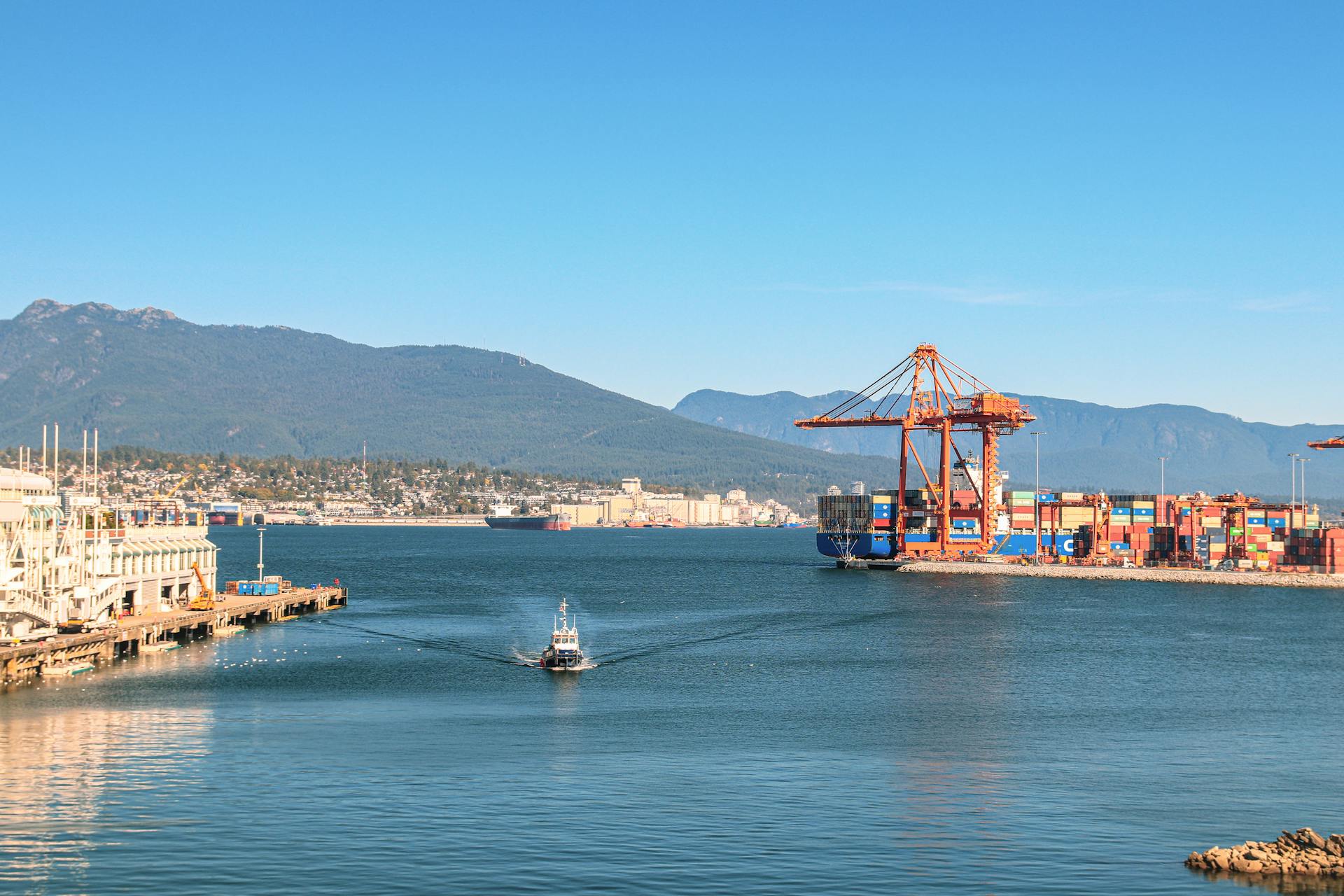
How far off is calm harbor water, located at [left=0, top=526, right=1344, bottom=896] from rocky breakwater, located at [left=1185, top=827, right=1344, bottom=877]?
0.82 m

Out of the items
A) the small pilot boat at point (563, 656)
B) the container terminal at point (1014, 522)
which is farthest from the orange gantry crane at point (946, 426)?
the small pilot boat at point (563, 656)

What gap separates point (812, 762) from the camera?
138 ft

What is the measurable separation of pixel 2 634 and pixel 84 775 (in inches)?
801

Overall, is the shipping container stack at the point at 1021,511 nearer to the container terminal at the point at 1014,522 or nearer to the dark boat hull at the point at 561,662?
the container terminal at the point at 1014,522

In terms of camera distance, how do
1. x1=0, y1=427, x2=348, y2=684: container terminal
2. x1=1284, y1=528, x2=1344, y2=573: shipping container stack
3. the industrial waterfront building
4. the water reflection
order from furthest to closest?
x1=1284, y1=528, x2=1344, y2=573: shipping container stack → the industrial waterfront building → x1=0, y1=427, x2=348, y2=684: container terminal → the water reflection

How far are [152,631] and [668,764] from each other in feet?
115

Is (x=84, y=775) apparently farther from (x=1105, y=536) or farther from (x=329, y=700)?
(x=1105, y=536)

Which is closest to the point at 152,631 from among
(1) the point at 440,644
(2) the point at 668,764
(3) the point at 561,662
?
(1) the point at 440,644

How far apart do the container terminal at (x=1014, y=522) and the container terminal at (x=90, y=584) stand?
245 ft

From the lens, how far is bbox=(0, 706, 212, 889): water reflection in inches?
1241

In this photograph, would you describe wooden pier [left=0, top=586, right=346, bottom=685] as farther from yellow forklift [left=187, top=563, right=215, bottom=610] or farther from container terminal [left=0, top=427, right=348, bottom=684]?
yellow forklift [left=187, top=563, right=215, bottom=610]

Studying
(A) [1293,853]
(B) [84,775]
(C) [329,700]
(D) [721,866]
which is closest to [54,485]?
(C) [329,700]

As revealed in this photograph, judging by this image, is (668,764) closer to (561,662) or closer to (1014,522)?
(561,662)

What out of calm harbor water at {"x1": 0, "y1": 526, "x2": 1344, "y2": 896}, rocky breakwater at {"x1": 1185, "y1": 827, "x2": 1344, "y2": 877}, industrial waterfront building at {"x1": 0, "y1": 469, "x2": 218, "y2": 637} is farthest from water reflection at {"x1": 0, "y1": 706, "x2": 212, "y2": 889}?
rocky breakwater at {"x1": 1185, "y1": 827, "x2": 1344, "y2": 877}
